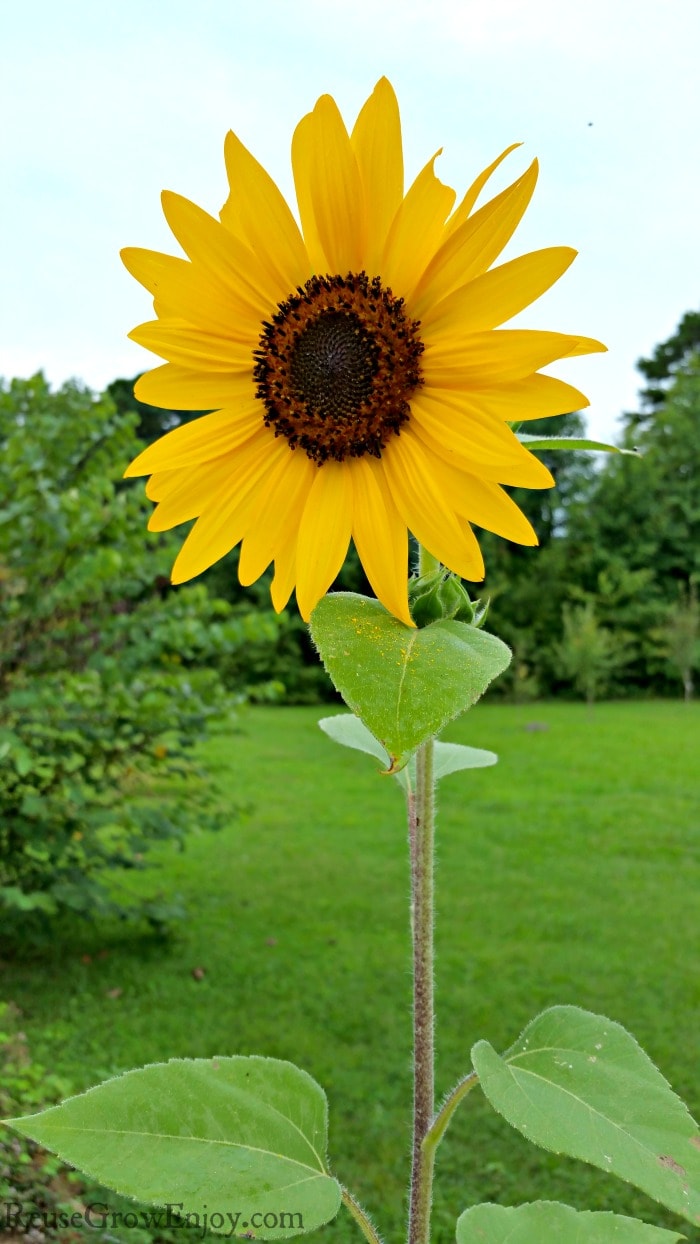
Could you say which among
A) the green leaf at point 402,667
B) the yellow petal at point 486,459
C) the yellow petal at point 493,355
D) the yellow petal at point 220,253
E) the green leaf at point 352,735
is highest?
the yellow petal at point 220,253

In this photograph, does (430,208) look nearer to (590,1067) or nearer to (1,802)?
(590,1067)

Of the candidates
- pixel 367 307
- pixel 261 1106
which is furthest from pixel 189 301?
pixel 261 1106

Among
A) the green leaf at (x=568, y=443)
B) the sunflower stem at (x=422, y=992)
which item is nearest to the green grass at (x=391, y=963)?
the sunflower stem at (x=422, y=992)

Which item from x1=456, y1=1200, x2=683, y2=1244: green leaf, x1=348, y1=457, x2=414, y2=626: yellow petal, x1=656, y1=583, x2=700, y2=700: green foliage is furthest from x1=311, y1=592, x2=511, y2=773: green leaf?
x1=656, y1=583, x2=700, y2=700: green foliage

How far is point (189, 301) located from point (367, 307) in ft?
0.51

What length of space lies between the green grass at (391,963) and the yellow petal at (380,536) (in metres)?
2.47

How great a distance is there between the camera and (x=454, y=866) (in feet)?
26.7

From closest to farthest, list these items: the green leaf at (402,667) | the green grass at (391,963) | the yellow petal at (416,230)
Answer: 1. the green leaf at (402,667)
2. the yellow petal at (416,230)
3. the green grass at (391,963)

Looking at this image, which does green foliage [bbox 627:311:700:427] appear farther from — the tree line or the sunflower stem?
the sunflower stem

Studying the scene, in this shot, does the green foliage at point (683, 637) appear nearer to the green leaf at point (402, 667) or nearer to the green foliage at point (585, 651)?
the green foliage at point (585, 651)

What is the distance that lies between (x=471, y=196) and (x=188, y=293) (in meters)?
0.26

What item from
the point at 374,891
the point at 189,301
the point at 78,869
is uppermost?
the point at 189,301

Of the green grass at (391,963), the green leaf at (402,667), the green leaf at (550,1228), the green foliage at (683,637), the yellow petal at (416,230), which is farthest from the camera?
the green foliage at (683,637)

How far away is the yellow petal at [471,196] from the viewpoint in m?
0.75
